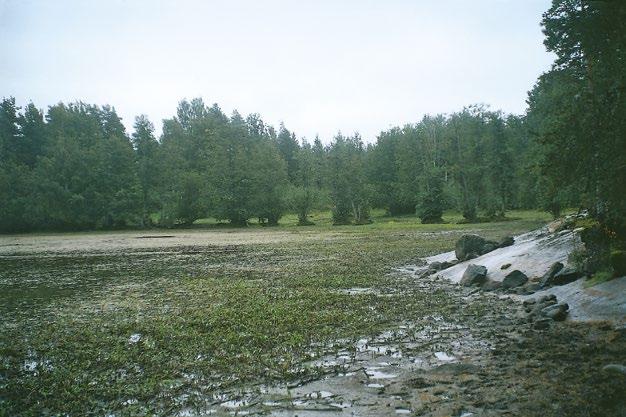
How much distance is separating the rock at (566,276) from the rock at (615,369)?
860 centimetres

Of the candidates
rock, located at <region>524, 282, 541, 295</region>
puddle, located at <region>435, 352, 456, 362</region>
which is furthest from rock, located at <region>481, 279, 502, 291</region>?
puddle, located at <region>435, 352, 456, 362</region>

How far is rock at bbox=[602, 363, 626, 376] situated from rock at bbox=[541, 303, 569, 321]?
4587mm

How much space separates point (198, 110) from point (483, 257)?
15934 centimetres

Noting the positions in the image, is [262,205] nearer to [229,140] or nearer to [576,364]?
[229,140]

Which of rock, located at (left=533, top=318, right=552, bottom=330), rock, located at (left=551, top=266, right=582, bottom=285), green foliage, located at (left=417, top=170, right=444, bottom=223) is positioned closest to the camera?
rock, located at (left=533, top=318, right=552, bottom=330)

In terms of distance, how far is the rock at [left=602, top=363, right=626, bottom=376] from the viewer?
8547 millimetres

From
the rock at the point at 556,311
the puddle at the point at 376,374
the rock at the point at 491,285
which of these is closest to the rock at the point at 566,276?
the rock at the point at 491,285

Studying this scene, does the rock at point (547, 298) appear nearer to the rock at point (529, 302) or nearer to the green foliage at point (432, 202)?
the rock at point (529, 302)

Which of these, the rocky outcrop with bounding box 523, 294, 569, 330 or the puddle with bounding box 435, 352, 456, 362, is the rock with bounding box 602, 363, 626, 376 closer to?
the puddle with bounding box 435, 352, 456, 362

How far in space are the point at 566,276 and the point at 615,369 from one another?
8860 millimetres

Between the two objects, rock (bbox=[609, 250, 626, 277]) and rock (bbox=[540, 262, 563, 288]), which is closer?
rock (bbox=[609, 250, 626, 277])

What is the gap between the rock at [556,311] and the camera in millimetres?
13336

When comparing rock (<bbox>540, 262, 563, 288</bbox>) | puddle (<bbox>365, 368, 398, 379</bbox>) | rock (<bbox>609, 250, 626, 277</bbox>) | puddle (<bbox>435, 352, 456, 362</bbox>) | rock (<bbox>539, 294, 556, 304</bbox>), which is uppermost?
rock (<bbox>609, 250, 626, 277</bbox>)

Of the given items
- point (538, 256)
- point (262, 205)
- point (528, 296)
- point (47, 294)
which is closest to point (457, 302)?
point (528, 296)
